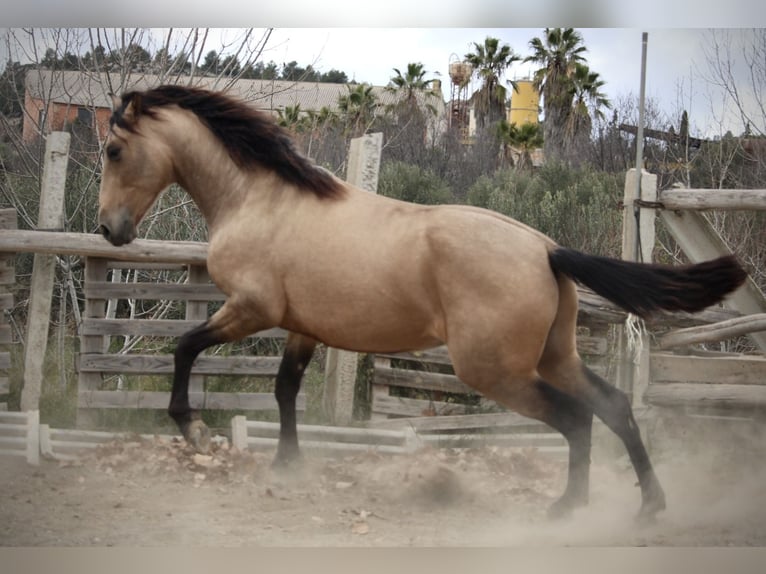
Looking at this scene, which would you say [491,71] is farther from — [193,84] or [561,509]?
[561,509]

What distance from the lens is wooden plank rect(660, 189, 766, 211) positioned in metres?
4.10

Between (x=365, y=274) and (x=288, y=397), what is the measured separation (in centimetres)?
66

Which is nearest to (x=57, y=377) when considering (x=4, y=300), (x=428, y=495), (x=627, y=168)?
(x=4, y=300)

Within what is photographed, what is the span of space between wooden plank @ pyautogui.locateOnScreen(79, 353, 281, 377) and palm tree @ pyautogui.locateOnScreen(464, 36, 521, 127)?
1.49 metres

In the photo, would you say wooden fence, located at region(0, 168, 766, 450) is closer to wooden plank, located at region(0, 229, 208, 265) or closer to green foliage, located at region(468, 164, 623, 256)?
wooden plank, located at region(0, 229, 208, 265)

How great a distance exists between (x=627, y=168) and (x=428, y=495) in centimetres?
175

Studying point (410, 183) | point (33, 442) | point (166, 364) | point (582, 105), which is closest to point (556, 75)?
point (582, 105)

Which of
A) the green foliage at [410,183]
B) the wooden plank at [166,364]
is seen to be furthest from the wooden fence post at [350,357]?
the wooden plank at [166,364]

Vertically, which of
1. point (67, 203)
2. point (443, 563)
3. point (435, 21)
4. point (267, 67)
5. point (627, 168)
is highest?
point (435, 21)

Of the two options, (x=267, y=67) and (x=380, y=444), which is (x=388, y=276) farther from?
(x=267, y=67)

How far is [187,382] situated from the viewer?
12.5ft

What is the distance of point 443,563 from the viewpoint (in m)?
3.91

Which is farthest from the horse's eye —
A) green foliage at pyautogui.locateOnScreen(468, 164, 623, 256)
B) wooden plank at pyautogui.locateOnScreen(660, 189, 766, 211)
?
wooden plank at pyautogui.locateOnScreen(660, 189, 766, 211)

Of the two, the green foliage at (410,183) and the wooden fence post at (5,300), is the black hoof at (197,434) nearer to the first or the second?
the wooden fence post at (5,300)
